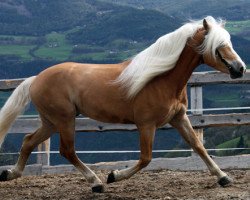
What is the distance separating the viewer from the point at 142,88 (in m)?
6.18

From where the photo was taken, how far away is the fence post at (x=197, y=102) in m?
8.23

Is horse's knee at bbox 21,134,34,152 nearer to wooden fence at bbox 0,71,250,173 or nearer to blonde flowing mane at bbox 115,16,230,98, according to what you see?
blonde flowing mane at bbox 115,16,230,98

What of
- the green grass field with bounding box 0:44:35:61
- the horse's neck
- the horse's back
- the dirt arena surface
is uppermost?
the horse's neck

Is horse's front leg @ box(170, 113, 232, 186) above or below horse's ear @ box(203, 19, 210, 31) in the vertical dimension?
below

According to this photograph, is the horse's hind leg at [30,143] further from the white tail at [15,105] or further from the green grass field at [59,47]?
the green grass field at [59,47]

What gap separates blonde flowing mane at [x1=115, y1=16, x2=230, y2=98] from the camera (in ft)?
20.2

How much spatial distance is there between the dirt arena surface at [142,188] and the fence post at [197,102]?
0.61m

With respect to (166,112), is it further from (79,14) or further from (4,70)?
(79,14)

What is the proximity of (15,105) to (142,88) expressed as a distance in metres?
1.69

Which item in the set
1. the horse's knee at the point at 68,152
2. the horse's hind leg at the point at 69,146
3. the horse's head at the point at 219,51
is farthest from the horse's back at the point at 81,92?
the horse's head at the point at 219,51

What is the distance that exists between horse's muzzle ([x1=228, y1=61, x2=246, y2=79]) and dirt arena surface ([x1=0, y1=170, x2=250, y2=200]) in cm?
110

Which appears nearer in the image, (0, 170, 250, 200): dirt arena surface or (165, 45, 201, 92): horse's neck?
(0, 170, 250, 200): dirt arena surface

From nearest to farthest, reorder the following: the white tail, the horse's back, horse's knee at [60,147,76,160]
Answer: the horse's back → horse's knee at [60,147,76,160] → the white tail

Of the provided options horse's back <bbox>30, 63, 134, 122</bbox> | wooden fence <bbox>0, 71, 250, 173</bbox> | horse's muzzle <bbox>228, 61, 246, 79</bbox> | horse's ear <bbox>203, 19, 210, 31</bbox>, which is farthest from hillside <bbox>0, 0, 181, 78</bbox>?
horse's muzzle <bbox>228, 61, 246, 79</bbox>
